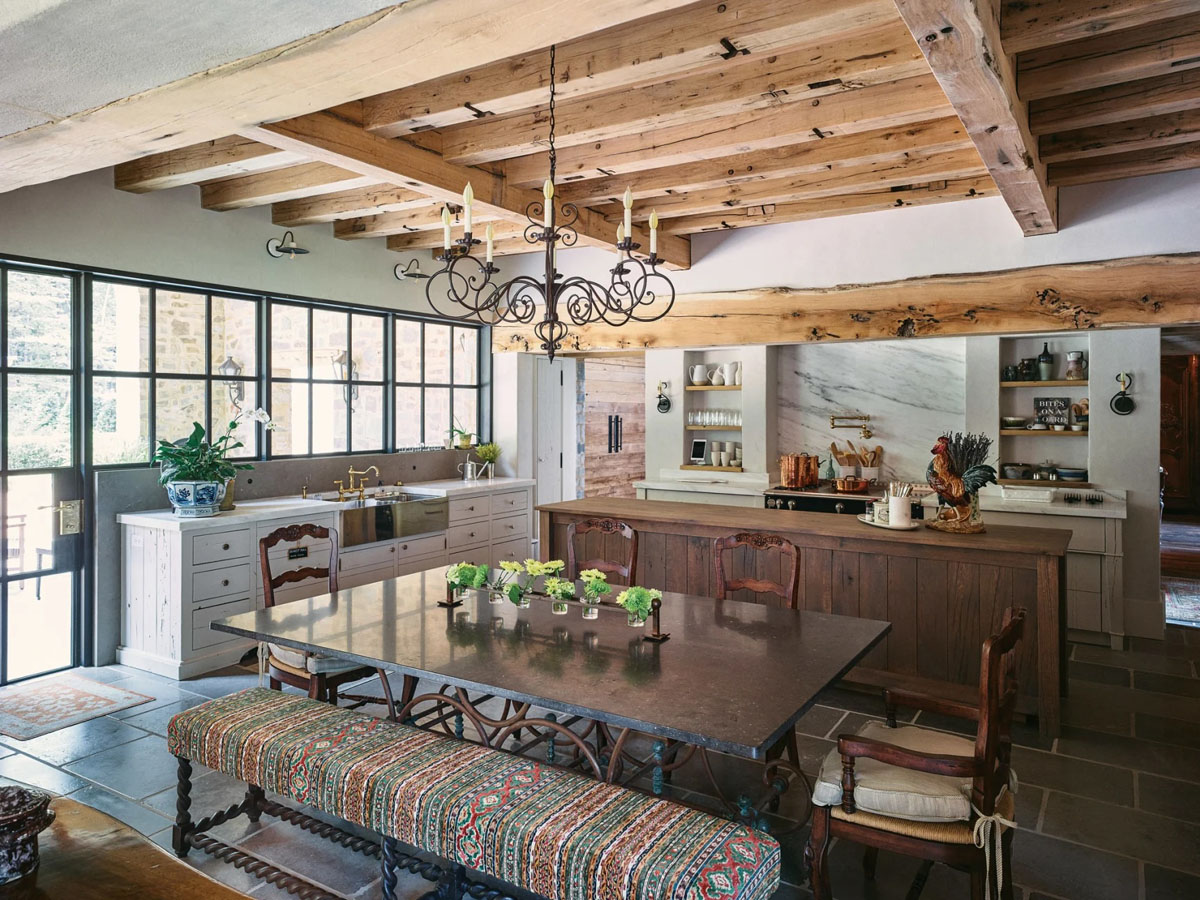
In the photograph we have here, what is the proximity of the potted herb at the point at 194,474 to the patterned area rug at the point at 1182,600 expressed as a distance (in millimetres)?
6516

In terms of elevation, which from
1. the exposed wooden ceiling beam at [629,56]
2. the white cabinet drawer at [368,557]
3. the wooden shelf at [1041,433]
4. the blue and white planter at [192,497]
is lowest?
the white cabinet drawer at [368,557]

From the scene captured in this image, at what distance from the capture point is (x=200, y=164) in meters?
4.14

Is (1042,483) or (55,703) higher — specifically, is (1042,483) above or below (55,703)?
above

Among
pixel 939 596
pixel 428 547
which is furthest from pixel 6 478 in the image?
pixel 939 596

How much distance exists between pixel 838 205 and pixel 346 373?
3805mm

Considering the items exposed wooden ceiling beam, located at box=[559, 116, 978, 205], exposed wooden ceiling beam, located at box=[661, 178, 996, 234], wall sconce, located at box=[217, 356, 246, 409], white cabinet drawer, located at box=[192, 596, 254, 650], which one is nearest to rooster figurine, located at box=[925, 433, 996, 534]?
exposed wooden ceiling beam, located at box=[559, 116, 978, 205]

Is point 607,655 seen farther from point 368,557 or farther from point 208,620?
point 368,557

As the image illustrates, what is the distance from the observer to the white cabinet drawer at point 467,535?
6223 mm

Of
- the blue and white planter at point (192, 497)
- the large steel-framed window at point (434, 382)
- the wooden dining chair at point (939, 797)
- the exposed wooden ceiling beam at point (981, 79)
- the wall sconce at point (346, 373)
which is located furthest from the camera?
the large steel-framed window at point (434, 382)

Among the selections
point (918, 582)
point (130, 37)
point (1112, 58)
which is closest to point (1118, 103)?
point (1112, 58)

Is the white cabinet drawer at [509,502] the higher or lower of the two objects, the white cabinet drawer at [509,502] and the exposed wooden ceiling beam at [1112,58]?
the lower

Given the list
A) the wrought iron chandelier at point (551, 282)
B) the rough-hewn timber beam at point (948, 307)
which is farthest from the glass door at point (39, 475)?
the rough-hewn timber beam at point (948, 307)

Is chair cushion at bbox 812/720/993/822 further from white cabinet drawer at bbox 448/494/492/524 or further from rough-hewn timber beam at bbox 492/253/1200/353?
white cabinet drawer at bbox 448/494/492/524

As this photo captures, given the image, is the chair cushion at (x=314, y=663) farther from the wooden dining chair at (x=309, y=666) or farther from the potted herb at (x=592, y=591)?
the potted herb at (x=592, y=591)
